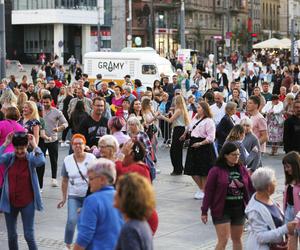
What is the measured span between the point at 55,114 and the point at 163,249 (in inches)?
207

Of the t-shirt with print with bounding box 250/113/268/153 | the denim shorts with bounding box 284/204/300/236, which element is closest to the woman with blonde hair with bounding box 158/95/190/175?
the t-shirt with print with bounding box 250/113/268/153

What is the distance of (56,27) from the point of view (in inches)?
3231

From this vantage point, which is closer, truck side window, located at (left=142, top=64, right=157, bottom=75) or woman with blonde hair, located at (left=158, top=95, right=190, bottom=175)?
woman with blonde hair, located at (left=158, top=95, right=190, bottom=175)

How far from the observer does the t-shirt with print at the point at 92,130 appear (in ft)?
36.8

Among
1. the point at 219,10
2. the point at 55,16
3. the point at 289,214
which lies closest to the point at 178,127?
the point at 289,214

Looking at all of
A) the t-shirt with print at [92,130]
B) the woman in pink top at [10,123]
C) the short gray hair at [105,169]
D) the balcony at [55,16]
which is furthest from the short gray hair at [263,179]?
the balcony at [55,16]

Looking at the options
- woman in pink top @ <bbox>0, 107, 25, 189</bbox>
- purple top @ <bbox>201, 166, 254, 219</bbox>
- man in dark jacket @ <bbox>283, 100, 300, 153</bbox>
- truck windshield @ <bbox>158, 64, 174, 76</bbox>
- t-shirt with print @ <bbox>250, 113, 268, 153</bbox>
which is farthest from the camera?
truck windshield @ <bbox>158, 64, 174, 76</bbox>

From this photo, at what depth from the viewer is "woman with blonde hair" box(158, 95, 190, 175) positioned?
49.5 feet

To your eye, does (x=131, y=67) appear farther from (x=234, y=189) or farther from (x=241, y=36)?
(x=241, y=36)

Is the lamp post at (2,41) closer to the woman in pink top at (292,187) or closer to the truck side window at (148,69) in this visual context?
the truck side window at (148,69)

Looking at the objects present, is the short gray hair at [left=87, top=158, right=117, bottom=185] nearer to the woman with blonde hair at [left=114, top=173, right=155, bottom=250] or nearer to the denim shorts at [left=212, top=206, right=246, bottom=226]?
the woman with blonde hair at [left=114, top=173, right=155, bottom=250]

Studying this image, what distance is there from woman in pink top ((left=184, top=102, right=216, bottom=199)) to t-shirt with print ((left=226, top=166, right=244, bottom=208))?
4.28 metres

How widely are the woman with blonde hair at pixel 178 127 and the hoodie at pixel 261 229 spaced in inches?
320

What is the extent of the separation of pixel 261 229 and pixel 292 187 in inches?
41.6
